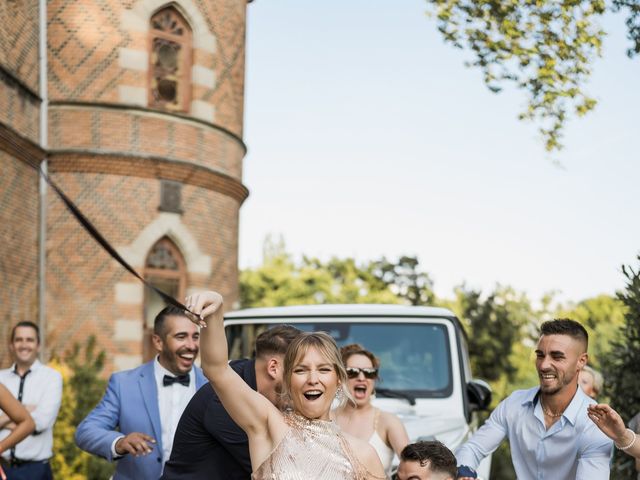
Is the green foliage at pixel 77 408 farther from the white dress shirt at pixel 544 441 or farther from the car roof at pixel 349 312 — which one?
the white dress shirt at pixel 544 441

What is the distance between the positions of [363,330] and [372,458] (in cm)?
426

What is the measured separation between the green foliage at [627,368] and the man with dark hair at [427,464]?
3.41m

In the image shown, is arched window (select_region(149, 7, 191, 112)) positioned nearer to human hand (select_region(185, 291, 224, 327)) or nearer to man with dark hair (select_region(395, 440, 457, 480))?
man with dark hair (select_region(395, 440, 457, 480))

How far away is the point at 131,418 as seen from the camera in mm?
5441

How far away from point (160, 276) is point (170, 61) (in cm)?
405

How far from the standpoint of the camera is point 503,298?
24.3m

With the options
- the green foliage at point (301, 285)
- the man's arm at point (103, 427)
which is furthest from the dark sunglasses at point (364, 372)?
the green foliage at point (301, 285)

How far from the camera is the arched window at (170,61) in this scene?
1644cm

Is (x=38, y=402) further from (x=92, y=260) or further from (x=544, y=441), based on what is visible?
(x=92, y=260)

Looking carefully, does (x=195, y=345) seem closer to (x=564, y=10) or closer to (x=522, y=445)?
(x=522, y=445)

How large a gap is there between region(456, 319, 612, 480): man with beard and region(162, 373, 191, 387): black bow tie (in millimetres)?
1821

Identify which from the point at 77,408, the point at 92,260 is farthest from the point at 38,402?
the point at 92,260

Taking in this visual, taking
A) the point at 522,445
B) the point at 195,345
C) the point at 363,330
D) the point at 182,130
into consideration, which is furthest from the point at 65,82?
the point at 522,445

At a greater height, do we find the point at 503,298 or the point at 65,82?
the point at 65,82
